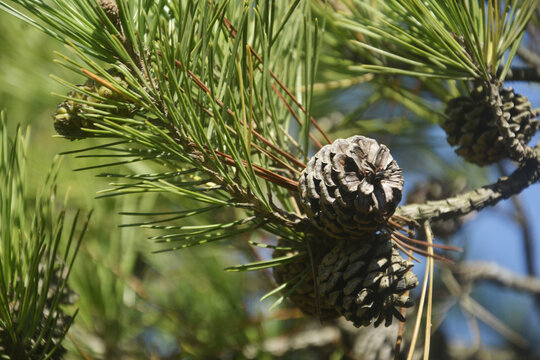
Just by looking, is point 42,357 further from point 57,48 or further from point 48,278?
point 57,48

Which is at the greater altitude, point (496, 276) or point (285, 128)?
point (285, 128)

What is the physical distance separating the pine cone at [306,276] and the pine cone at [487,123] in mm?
208

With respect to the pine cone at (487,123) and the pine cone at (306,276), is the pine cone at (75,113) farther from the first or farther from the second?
the pine cone at (487,123)

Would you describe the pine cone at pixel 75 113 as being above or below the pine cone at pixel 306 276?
above

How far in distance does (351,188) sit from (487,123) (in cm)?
22

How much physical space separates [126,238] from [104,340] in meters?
0.19

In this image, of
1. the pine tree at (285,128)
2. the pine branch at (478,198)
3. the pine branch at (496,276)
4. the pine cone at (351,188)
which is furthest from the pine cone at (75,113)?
the pine branch at (496,276)

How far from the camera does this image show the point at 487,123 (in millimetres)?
575

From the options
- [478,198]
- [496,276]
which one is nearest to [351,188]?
[478,198]

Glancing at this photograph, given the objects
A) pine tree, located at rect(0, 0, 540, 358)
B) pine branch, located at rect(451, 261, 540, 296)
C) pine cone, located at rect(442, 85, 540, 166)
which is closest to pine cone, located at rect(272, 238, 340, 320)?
pine tree, located at rect(0, 0, 540, 358)

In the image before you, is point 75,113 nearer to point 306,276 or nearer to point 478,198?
point 306,276

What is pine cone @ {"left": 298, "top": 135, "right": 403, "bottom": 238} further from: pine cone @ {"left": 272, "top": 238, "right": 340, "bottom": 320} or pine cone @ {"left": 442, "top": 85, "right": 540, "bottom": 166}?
pine cone @ {"left": 442, "top": 85, "right": 540, "bottom": 166}

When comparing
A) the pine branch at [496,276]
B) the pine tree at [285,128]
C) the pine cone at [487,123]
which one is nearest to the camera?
the pine tree at [285,128]

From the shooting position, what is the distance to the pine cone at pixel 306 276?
0.53 meters
